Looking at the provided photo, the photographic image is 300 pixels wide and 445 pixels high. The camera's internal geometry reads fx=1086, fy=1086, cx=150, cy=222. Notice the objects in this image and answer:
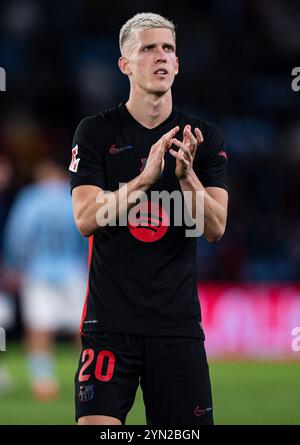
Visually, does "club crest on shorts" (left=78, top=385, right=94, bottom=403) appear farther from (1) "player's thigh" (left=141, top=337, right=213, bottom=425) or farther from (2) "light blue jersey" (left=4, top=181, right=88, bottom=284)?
(2) "light blue jersey" (left=4, top=181, right=88, bottom=284)

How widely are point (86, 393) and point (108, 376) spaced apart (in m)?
0.12

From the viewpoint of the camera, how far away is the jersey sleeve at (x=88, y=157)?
4781mm

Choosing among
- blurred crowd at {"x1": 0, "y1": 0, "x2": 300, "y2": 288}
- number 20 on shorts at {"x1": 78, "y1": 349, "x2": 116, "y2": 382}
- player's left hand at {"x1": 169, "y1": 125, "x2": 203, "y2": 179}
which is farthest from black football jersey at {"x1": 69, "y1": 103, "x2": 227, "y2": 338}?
blurred crowd at {"x1": 0, "y1": 0, "x2": 300, "y2": 288}

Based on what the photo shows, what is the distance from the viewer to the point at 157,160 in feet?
14.9

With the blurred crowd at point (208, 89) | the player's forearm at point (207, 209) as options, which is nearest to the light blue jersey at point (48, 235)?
the blurred crowd at point (208, 89)

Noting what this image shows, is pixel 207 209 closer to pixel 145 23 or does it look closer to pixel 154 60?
pixel 154 60

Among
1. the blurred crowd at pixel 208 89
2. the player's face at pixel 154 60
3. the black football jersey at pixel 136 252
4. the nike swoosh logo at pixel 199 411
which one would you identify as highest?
the blurred crowd at pixel 208 89

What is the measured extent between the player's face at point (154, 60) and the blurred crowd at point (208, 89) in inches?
396

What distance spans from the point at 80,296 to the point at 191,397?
252 inches

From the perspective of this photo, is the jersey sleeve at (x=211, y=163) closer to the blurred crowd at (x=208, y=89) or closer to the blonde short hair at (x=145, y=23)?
the blonde short hair at (x=145, y=23)

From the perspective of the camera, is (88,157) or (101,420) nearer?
(101,420)

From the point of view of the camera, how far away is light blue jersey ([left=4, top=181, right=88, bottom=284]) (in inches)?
415

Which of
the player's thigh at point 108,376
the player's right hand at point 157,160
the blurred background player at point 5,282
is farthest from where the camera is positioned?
the blurred background player at point 5,282

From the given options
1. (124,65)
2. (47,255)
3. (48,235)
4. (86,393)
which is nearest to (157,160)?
(124,65)
